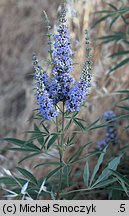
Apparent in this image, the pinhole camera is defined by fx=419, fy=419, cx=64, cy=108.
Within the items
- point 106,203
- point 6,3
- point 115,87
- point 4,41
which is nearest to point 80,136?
point 115,87

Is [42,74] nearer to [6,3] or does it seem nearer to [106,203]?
[106,203]

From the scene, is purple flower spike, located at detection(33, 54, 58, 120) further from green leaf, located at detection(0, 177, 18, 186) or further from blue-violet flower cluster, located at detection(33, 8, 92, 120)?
green leaf, located at detection(0, 177, 18, 186)

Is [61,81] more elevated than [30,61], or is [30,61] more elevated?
[30,61]

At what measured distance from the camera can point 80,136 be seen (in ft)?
8.41

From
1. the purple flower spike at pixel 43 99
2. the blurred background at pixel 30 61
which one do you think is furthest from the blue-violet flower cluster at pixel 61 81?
the blurred background at pixel 30 61

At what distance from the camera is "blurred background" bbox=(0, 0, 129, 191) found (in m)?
2.59

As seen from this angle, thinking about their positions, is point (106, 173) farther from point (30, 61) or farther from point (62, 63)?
point (30, 61)

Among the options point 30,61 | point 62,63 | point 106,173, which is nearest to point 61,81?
point 62,63

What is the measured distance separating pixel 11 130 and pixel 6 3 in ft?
4.94

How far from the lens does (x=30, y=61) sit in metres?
3.79

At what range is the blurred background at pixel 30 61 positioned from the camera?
2.59m

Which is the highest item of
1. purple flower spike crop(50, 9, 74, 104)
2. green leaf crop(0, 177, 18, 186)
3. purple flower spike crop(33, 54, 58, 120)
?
purple flower spike crop(50, 9, 74, 104)

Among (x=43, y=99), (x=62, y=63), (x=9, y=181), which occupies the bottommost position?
(x=9, y=181)

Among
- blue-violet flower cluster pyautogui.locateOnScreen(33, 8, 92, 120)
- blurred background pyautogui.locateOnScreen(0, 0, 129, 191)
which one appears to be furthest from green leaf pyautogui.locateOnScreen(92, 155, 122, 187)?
blurred background pyautogui.locateOnScreen(0, 0, 129, 191)
